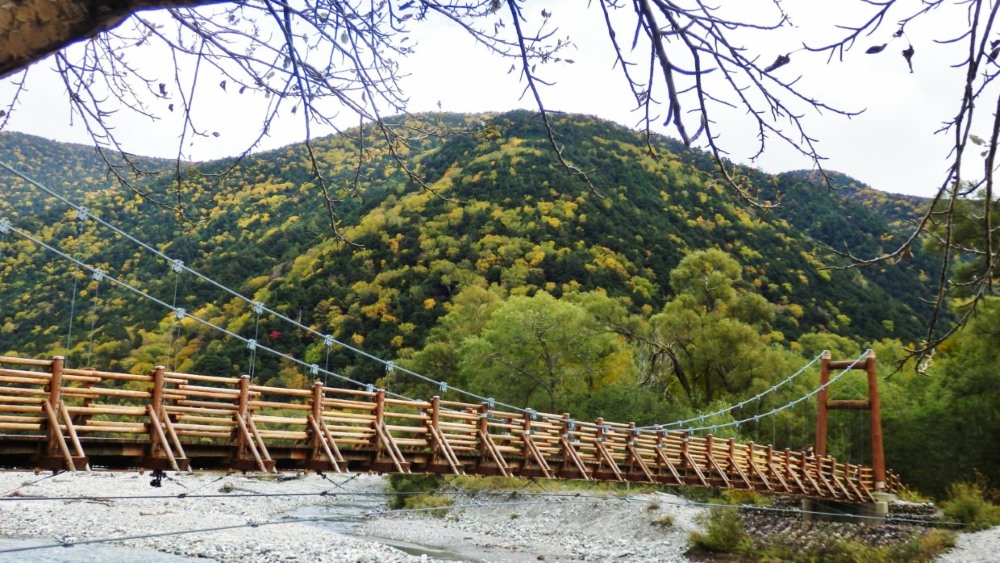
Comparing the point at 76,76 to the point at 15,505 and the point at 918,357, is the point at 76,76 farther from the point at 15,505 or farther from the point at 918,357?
the point at 15,505

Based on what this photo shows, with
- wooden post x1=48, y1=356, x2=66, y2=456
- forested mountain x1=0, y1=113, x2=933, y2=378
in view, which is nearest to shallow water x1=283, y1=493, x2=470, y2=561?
forested mountain x1=0, y1=113, x2=933, y2=378

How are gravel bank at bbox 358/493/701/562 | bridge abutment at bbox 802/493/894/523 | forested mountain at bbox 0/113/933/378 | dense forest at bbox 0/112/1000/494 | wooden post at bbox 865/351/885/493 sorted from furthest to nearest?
forested mountain at bbox 0/113/933/378 < dense forest at bbox 0/112/1000/494 < wooden post at bbox 865/351/885/493 < bridge abutment at bbox 802/493/894/523 < gravel bank at bbox 358/493/701/562

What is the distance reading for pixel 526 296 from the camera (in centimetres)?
2742

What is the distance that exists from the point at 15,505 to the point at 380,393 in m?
15.1

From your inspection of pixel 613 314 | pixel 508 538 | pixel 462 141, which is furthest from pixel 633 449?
pixel 462 141

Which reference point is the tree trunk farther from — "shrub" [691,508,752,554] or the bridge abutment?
the bridge abutment

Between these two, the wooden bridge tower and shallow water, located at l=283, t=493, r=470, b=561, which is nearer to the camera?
shallow water, located at l=283, t=493, r=470, b=561

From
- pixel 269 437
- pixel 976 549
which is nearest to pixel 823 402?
pixel 976 549

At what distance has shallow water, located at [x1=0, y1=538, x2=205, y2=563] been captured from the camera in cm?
1170

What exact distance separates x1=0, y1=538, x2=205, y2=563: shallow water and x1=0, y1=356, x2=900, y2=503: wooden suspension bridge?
12.5ft

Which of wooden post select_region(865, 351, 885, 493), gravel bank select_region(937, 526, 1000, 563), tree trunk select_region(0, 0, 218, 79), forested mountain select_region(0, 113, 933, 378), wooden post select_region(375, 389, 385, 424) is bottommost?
gravel bank select_region(937, 526, 1000, 563)

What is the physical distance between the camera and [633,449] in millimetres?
11305

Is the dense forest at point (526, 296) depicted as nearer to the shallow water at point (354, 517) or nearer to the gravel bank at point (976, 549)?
the gravel bank at point (976, 549)

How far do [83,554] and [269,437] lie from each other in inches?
322
